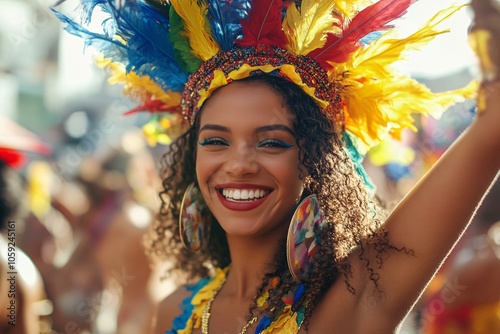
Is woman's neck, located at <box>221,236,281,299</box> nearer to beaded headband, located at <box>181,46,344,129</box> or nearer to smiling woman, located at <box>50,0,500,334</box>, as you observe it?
smiling woman, located at <box>50,0,500,334</box>

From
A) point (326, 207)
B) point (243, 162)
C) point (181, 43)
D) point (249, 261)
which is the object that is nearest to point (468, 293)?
point (249, 261)

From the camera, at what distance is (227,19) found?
9.22ft

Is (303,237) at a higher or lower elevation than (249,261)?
higher

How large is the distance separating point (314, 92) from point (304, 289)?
2.48 ft

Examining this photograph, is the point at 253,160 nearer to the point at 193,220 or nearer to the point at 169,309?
the point at 193,220

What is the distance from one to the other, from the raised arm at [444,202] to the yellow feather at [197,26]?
3.40 feet

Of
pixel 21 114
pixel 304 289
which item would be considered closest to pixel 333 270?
pixel 304 289

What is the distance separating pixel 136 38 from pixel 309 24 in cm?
79

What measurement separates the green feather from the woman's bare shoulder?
1029mm

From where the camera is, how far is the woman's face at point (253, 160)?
264 centimetres

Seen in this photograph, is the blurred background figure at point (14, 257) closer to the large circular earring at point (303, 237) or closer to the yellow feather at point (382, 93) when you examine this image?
the large circular earring at point (303, 237)

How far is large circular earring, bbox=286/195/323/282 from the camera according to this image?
8.17ft

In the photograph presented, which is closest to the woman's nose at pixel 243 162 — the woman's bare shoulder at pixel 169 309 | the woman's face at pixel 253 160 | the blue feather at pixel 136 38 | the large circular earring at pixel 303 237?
the woman's face at pixel 253 160

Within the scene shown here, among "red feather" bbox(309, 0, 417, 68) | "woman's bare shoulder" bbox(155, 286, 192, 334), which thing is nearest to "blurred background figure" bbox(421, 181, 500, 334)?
"woman's bare shoulder" bbox(155, 286, 192, 334)
